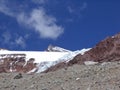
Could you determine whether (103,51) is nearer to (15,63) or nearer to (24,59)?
(24,59)

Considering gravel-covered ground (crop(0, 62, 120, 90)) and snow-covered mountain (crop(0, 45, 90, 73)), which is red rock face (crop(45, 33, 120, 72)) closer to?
gravel-covered ground (crop(0, 62, 120, 90))

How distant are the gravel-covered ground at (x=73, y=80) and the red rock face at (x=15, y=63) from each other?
63759 mm

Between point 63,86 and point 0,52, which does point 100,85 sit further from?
point 0,52

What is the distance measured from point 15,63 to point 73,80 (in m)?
76.8

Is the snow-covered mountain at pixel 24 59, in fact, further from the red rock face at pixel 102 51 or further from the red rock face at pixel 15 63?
the red rock face at pixel 102 51

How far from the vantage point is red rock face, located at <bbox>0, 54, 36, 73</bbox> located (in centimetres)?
9031

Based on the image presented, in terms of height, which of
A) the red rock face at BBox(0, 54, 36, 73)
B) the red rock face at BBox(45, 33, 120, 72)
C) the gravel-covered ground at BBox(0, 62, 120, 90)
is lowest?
the gravel-covered ground at BBox(0, 62, 120, 90)

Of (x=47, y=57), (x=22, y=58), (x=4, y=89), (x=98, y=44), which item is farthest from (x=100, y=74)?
(x=22, y=58)

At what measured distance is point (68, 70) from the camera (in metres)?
23.6

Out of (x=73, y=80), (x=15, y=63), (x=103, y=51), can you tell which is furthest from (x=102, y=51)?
(x=15, y=63)

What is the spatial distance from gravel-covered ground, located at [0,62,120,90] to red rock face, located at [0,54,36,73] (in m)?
63.8

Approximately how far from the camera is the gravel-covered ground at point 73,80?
18.9m

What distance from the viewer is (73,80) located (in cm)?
2066

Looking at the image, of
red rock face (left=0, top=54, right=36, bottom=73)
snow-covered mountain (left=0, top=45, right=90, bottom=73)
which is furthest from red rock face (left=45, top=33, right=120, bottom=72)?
red rock face (left=0, top=54, right=36, bottom=73)
